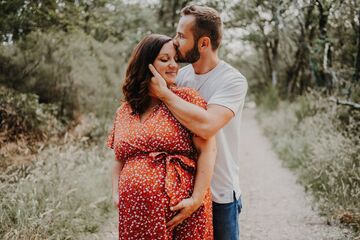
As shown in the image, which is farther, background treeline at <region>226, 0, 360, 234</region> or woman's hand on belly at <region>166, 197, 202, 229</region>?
background treeline at <region>226, 0, 360, 234</region>

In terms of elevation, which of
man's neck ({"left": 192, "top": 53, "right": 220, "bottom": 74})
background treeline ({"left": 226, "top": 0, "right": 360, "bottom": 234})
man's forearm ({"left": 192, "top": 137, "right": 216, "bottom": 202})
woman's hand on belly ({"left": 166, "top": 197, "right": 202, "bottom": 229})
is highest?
man's neck ({"left": 192, "top": 53, "right": 220, "bottom": 74})

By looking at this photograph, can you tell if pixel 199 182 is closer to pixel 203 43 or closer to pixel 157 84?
Answer: pixel 157 84

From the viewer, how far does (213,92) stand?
2.22 meters

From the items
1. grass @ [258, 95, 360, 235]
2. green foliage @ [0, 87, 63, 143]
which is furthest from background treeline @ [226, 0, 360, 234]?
green foliage @ [0, 87, 63, 143]

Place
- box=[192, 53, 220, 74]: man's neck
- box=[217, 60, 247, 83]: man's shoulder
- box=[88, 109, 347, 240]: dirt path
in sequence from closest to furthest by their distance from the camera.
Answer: box=[217, 60, 247, 83]: man's shoulder < box=[192, 53, 220, 74]: man's neck < box=[88, 109, 347, 240]: dirt path

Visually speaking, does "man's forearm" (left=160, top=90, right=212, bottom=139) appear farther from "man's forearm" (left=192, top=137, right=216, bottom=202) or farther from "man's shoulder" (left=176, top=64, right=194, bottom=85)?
"man's shoulder" (left=176, top=64, right=194, bottom=85)

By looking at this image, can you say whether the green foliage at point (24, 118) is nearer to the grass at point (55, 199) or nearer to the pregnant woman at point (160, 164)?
the grass at point (55, 199)

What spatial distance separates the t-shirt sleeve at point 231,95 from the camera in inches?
81.4

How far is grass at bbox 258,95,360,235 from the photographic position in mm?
5242

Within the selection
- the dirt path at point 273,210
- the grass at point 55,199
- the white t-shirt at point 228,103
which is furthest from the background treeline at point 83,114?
the white t-shirt at point 228,103

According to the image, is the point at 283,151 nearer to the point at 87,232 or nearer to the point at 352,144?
the point at 352,144

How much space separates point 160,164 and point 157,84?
0.40 meters

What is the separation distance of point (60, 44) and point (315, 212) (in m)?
5.88

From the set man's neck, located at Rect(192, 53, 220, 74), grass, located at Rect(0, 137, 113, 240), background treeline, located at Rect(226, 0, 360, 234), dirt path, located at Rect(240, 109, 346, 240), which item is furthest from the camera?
background treeline, located at Rect(226, 0, 360, 234)
